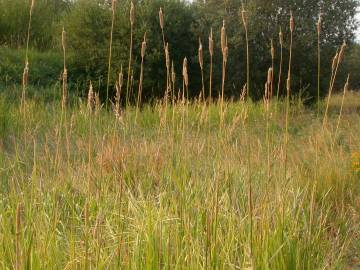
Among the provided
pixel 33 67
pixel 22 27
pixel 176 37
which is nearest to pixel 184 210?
pixel 33 67

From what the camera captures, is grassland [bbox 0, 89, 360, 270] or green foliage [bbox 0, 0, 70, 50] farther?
green foliage [bbox 0, 0, 70, 50]

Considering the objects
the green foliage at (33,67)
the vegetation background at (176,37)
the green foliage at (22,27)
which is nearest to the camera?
the green foliage at (33,67)

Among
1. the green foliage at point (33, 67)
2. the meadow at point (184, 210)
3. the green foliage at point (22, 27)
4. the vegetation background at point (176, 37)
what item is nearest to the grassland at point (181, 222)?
the meadow at point (184, 210)

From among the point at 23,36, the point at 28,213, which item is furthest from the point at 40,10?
the point at 28,213

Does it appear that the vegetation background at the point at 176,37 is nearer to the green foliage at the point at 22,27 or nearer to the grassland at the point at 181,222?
the green foliage at the point at 22,27

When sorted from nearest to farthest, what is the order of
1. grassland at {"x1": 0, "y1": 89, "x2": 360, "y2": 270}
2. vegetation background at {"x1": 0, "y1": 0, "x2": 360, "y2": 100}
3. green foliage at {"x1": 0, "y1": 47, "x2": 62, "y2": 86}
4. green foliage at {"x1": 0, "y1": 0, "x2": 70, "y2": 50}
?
1. grassland at {"x1": 0, "y1": 89, "x2": 360, "y2": 270}
2. green foliage at {"x1": 0, "y1": 47, "x2": 62, "y2": 86}
3. vegetation background at {"x1": 0, "y1": 0, "x2": 360, "y2": 100}
4. green foliage at {"x1": 0, "y1": 0, "x2": 70, "y2": 50}

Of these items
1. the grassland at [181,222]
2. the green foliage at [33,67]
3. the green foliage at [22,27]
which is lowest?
the grassland at [181,222]

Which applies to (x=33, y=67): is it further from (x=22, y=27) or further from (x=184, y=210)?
(x=184, y=210)

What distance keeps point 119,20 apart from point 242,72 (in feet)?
9.80

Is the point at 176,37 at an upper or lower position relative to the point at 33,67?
upper

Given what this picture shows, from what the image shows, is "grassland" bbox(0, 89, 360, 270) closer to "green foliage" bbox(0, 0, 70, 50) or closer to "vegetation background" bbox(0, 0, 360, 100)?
"vegetation background" bbox(0, 0, 360, 100)

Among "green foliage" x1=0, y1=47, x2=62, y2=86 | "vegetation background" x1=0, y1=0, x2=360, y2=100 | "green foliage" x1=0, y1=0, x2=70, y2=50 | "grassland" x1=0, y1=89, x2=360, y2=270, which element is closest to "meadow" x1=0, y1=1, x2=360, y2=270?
"grassland" x1=0, y1=89, x2=360, y2=270

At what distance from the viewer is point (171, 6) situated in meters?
11.6

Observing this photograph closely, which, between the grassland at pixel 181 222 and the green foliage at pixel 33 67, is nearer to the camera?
the grassland at pixel 181 222
